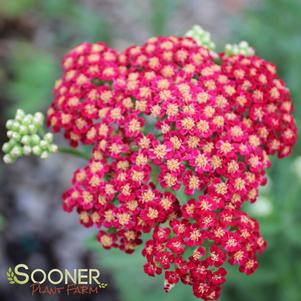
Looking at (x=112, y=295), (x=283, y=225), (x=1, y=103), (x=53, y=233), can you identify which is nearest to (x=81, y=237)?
(x=53, y=233)

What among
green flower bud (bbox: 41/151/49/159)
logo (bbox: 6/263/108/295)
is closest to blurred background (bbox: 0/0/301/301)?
logo (bbox: 6/263/108/295)

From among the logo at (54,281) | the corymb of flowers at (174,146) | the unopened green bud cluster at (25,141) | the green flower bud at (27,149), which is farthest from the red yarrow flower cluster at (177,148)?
the logo at (54,281)

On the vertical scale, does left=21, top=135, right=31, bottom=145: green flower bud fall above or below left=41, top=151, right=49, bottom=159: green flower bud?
above

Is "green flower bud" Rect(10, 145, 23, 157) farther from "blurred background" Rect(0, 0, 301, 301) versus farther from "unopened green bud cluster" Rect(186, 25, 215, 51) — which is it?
"unopened green bud cluster" Rect(186, 25, 215, 51)

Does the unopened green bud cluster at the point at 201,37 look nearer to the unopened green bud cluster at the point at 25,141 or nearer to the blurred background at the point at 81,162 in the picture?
the unopened green bud cluster at the point at 25,141

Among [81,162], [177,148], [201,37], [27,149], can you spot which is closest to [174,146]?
[177,148]

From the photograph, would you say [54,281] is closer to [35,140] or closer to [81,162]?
[81,162]

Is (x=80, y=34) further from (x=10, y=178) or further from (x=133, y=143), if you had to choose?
(x=133, y=143)
